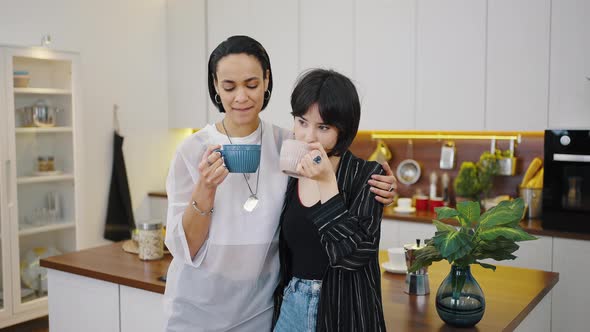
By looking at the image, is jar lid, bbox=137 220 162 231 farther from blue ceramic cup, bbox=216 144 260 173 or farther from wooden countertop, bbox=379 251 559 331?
blue ceramic cup, bbox=216 144 260 173

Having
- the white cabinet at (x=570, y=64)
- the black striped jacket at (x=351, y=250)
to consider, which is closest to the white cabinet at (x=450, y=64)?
the white cabinet at (x=570, y=64)

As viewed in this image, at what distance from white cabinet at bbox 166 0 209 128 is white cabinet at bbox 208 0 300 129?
34 centimetres

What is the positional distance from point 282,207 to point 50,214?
9.95 feet

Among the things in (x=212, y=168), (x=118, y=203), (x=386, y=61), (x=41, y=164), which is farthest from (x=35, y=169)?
(x=212, y=168)

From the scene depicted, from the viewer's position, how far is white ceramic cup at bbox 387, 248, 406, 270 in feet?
7.59

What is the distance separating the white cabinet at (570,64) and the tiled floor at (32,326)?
143 inches

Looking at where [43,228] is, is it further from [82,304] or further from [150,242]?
[150,242]

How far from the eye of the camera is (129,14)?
15.8ft

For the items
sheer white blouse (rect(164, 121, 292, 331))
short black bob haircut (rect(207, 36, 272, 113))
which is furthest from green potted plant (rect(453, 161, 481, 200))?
short black bob haircut (rect(207, 36, 272, 113))

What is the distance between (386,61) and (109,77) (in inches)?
86.0

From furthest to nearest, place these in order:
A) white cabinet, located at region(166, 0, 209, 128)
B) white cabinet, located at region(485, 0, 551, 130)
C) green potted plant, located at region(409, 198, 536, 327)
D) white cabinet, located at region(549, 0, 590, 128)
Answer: white cabinet, located at region(166, 0, 209, 128), white cabinet, located at region(485, 0, 551, 130), white cabinet, located at region(549, 0, 590, 128), green potted plant, located at region(409, 198, 536, 327)

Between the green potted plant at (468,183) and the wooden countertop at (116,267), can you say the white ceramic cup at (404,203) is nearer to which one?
the green potted plant at (468,183)

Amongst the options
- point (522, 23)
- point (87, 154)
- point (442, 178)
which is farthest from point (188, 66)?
point (522, 23)

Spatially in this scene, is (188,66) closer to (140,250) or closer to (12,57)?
(12,57)
